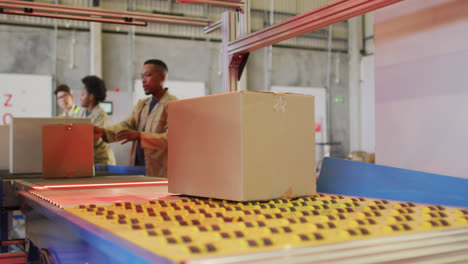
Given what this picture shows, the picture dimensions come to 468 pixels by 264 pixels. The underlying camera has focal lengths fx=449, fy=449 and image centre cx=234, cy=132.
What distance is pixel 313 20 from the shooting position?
1.51 metres

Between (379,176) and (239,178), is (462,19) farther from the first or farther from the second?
(239,178)

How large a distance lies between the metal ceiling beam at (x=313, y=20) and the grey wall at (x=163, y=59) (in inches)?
222

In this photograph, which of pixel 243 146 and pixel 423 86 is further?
pixel 423 86

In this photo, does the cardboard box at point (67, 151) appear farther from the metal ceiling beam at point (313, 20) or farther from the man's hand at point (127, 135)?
the metal ceiling beam at point (313, 20)

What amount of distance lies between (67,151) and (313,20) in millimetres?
1327

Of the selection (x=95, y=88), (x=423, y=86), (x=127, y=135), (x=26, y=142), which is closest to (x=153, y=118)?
(x=127, y=135)

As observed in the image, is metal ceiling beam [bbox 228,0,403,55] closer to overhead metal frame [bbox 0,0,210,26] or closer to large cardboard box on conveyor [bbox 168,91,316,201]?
large cardboard box on conveyor [bbox 168,91,316,201]

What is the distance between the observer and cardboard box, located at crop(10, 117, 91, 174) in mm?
2550

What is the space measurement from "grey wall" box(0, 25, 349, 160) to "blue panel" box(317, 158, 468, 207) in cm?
604

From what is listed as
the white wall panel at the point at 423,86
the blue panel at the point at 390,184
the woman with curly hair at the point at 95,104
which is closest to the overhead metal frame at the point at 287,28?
the white wall panel at the point at 423,86

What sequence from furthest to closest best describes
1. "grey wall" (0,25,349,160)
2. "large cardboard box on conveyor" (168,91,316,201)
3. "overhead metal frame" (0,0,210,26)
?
"grey wall" (0,25,349,160) → "overhead metal frame" (0,0,210,26) → "large cardboard box on conveyor" (168,91,316,201)

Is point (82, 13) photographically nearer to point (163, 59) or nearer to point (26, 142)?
point (26, 142)

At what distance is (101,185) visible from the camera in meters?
1.68

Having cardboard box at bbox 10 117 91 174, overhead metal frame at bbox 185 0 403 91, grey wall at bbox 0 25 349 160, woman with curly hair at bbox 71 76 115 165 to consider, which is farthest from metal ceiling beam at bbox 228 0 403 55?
grey wall at bbox 0 25 349 160
